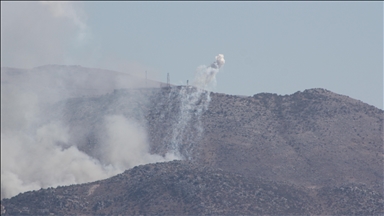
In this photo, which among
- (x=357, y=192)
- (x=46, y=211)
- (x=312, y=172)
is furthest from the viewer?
(x=312, y=172)

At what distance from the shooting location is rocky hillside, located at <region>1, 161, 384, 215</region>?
16938 centimetres

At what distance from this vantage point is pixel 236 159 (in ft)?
653

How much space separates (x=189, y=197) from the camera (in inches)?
6781

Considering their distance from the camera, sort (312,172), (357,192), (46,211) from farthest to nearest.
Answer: (312,172) → (357,192) → (46,211)

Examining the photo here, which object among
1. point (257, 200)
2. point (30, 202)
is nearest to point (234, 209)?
point (257, 200)

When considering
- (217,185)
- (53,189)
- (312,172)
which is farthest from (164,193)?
(312,172)

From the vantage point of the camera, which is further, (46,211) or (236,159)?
(236,159)

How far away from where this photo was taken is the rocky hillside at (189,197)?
169375mm

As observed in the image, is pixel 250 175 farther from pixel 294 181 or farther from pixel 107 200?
pixel 107 200

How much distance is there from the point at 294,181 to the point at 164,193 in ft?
97.2

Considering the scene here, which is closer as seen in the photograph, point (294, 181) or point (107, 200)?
point (107, 200)

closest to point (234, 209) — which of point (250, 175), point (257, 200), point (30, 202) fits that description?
point (257, 200)

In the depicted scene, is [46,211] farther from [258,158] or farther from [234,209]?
[258,158]

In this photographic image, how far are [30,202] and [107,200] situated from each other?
13528 mm
